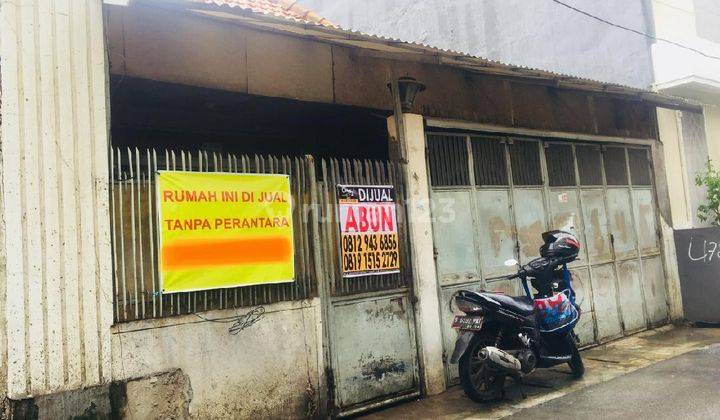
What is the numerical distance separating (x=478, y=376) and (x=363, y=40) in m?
3.59

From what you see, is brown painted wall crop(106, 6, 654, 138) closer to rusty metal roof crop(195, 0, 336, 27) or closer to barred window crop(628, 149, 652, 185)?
rusty metal roof crop(195, 0, 336, 27)

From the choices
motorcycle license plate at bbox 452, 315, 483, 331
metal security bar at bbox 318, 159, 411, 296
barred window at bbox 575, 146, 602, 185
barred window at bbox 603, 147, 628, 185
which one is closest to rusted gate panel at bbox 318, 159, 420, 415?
metal security bar at bbox 318, 159, 411, 296

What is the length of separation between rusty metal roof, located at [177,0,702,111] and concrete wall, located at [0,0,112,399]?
1.08 metres

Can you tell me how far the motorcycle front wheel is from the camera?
16.7ft

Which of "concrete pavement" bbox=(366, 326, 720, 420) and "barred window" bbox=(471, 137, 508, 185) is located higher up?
"barred window" bbox=(471, 137, 508, 185)

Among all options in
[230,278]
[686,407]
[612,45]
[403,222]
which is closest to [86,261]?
[230,278]

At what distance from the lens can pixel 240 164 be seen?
186 inches

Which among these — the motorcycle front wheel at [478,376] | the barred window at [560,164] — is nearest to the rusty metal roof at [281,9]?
the barred window at [560,164]

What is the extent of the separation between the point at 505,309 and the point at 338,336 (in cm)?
170

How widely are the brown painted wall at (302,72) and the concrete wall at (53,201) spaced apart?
1.63 ft

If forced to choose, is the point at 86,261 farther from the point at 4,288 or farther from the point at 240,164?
the point at 240,164

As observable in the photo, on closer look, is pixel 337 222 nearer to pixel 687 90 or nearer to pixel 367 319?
pixel 367 319

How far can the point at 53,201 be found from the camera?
12.6 feet

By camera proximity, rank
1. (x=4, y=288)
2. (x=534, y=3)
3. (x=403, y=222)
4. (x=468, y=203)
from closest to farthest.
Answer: (x=4, y=288), (x=403, y=222), (x=468, y=203), (x=534, y=3)
